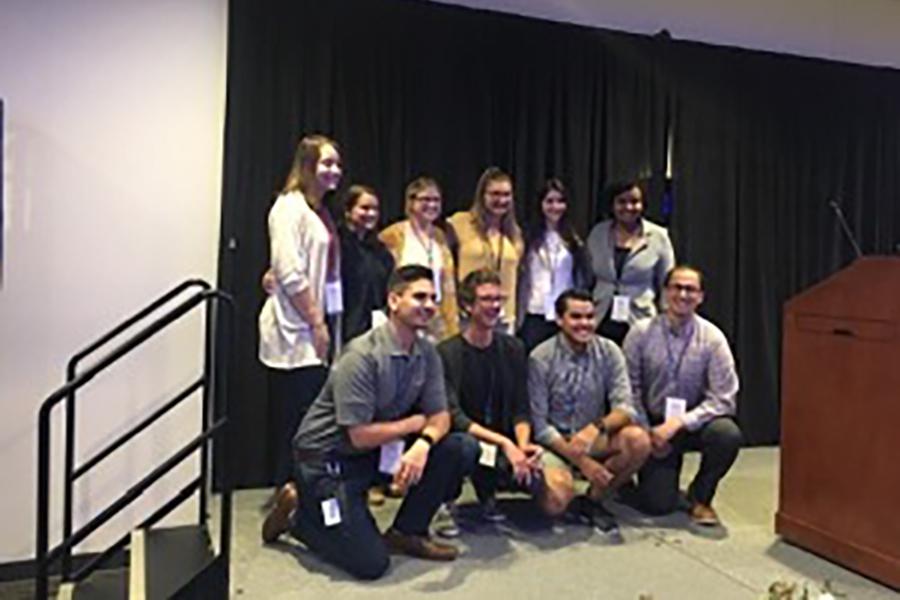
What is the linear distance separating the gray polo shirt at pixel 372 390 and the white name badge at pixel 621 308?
1.29 m

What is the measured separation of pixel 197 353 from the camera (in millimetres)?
3467

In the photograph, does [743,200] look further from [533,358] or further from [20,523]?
[20,523]

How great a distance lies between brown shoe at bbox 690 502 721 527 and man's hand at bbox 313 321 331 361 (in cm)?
171

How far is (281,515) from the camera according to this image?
133 inches

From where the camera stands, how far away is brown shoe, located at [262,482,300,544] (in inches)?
132

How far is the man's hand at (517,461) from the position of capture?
11.1 ft

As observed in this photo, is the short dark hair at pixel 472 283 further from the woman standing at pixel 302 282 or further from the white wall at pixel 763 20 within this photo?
the white wall at pixel 763 20

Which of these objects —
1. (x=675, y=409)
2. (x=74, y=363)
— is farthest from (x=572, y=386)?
(x=74, y=363)

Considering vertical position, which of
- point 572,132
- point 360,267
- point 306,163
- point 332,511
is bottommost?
point 332,511

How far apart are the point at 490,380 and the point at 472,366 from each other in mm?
98

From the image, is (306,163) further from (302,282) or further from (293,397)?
(293,397)

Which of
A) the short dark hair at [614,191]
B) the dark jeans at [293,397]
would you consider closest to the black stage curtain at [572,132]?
the short dark hair at [614,191]

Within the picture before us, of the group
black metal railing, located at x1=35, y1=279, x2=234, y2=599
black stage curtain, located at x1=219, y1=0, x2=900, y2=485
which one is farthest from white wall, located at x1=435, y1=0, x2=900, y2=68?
black metal railing, located at x1=35, y1=279, x2=234, y2=599

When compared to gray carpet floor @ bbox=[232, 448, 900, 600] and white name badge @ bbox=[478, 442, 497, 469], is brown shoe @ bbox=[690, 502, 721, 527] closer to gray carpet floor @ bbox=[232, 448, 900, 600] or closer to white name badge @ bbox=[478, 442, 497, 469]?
gray carpet floor @ bbox=[232, 448, 900, 600]
